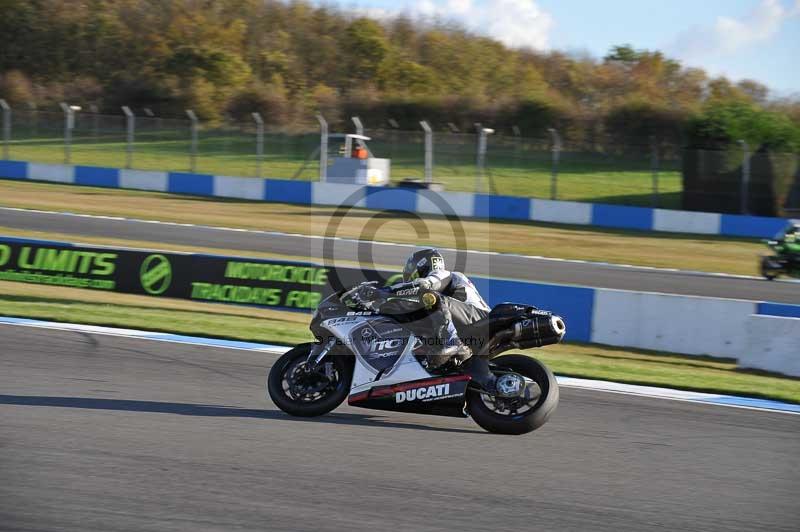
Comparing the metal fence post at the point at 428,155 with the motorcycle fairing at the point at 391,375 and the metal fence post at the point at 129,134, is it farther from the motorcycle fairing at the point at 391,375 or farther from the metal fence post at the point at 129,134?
the motorcycle fairing at the point at 391,375

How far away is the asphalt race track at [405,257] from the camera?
704 inches

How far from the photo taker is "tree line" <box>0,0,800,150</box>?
40.0 metres

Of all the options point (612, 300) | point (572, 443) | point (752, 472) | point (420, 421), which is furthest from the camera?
point (612, 300)

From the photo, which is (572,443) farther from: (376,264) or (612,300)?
(376,264)

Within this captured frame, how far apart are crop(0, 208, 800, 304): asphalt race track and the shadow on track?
1092 cm

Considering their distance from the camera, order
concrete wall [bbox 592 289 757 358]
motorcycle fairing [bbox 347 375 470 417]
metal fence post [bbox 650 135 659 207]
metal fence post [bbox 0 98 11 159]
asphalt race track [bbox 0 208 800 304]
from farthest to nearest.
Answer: metal fence post [bbox 0 98 11 159], metal fence post [bbox 650 135 659 207], asphalt race track [bbox 0 208 800 304], concrete wall [bbox 592 289 757 358], motorcycle fairing [bbox 347 375 470 417]

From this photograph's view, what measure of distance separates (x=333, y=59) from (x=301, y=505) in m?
45.8

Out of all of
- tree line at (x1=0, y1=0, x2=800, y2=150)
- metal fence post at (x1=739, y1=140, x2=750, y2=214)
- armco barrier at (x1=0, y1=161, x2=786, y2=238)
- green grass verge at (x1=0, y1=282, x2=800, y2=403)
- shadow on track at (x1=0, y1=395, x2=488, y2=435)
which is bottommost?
green grass verge at (x1=0, y1=282, x2=800, y2=403)

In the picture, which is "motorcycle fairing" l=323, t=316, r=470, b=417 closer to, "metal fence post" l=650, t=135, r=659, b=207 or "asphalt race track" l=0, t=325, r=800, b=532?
"asphalt race track" l=0, t=325, r=800, b=532

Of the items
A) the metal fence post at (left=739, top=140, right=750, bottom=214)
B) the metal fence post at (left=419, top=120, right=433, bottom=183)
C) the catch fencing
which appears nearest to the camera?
the metal fence post at (left=739, top=140, right=750, bottom=214)

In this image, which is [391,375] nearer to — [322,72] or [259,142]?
[259,142]

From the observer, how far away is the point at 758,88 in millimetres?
42531

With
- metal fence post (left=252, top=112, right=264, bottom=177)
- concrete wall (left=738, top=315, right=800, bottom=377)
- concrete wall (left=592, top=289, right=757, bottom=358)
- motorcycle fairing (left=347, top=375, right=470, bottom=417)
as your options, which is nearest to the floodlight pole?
metal fence post (left=252, top=112, right=264, bottom=177)

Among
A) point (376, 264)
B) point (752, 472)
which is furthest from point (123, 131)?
point (752, 472)
